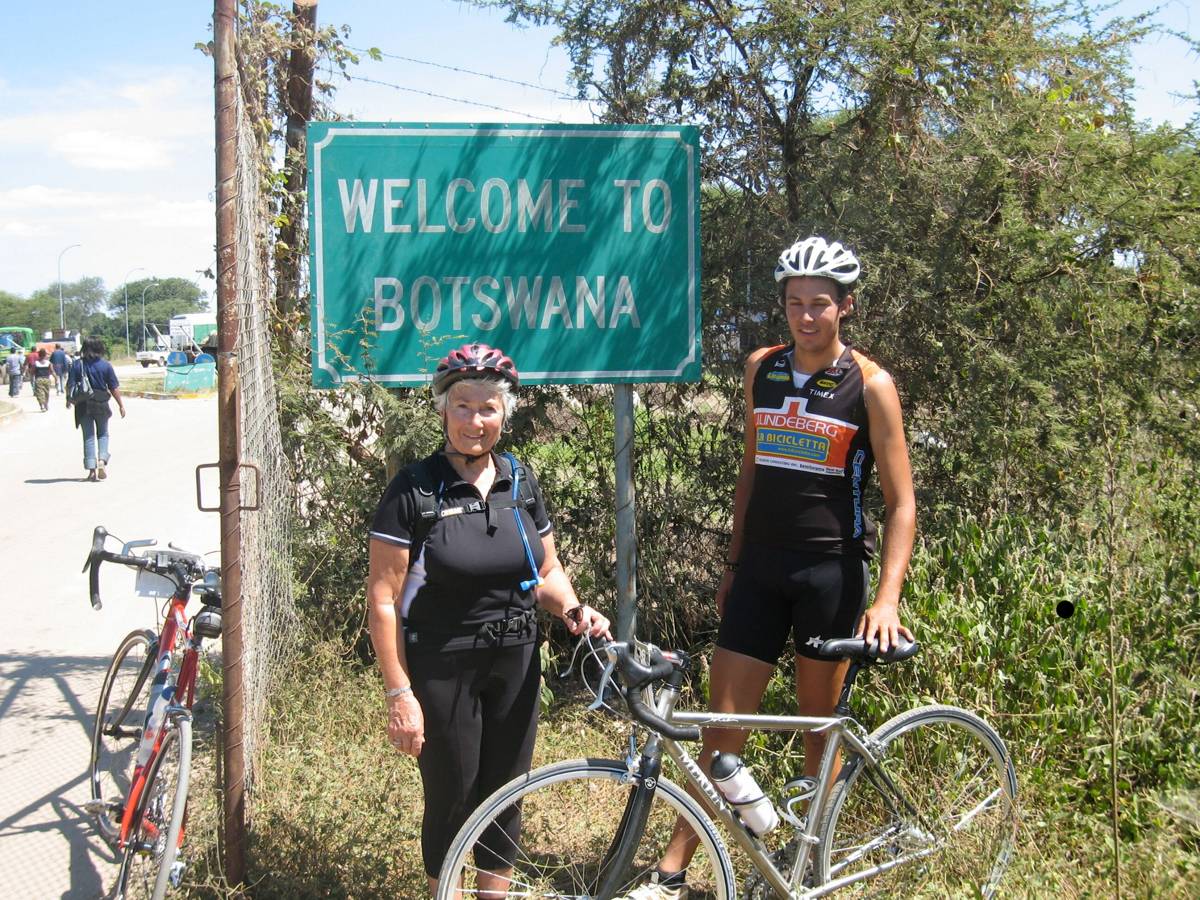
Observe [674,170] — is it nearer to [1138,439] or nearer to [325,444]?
[325,444]

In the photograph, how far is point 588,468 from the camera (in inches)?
199

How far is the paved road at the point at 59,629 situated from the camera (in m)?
3.68

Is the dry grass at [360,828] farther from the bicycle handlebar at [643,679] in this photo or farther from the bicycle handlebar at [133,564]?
the bicycle handlebar at [643,679]

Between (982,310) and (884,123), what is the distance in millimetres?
968

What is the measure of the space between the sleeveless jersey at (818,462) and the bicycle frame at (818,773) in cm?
51

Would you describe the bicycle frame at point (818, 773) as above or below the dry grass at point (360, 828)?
above

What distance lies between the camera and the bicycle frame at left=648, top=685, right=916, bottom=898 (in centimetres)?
271

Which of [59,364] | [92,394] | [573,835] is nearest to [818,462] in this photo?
[573,835]

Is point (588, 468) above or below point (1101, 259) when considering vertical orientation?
below

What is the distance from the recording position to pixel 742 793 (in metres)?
2.78

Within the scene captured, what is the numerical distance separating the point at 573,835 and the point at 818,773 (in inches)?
36.3

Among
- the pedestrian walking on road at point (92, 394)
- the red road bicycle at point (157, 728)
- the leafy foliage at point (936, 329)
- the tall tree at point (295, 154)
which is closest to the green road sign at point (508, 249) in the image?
the leafy foliage at point (936, 329)

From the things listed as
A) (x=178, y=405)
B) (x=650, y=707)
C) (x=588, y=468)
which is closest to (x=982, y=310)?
(x=588, y=468)

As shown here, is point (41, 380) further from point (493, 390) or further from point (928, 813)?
point (928, 813)
